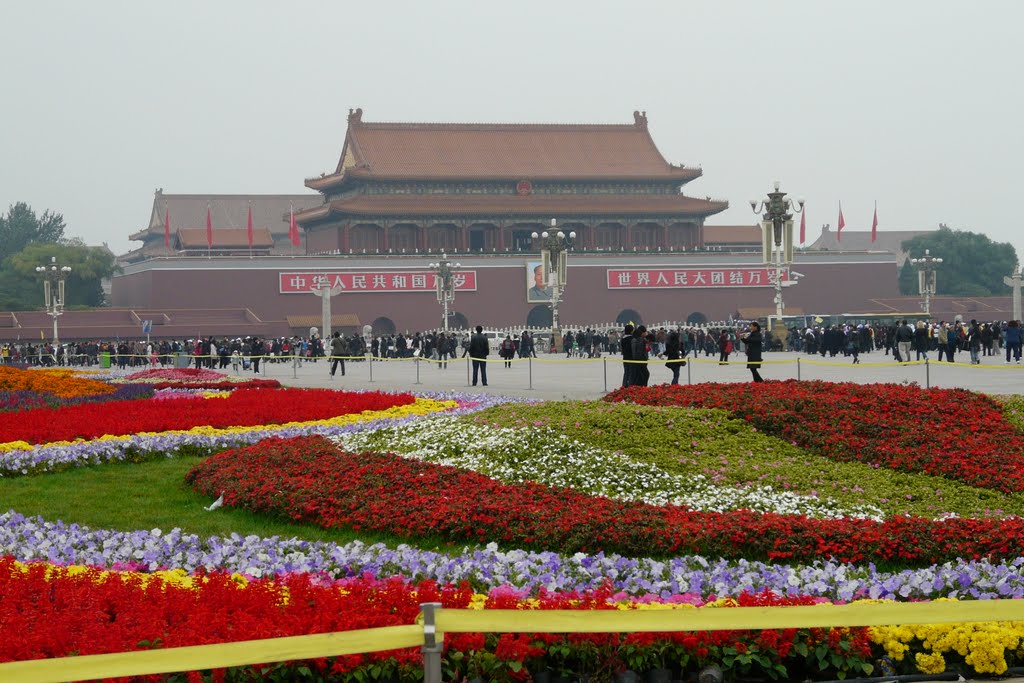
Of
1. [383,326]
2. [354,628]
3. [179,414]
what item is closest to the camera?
[354,628]

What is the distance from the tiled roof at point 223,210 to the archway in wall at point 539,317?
12.8m

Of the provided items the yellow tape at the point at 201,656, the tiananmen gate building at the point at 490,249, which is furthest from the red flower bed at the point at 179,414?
the tiananmen gate building at the point at 490,249

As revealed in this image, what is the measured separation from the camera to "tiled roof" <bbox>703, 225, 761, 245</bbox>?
188 ft

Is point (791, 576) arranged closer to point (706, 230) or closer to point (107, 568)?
point (107, 568)

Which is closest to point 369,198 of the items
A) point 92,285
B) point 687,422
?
point 92,285

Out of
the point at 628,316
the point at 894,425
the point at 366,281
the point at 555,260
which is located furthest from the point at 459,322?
the point at 894,425

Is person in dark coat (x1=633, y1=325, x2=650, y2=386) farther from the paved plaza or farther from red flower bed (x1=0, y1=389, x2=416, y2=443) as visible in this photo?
red flower bed (x1=0, y1=389, x2=416, y2=443)

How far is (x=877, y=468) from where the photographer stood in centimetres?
867

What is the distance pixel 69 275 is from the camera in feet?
176

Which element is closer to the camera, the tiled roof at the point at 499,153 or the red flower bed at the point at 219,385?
the red flower bed at the point at 219,385

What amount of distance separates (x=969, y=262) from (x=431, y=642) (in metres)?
61.9

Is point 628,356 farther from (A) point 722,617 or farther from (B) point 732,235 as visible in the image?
(B) point 732,235

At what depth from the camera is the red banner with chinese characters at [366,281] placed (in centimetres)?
5028

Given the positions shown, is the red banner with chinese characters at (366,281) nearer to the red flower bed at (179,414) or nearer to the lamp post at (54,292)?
the lamp post at (54,292)
